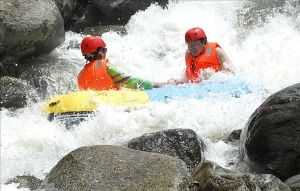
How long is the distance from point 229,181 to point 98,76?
4416mm

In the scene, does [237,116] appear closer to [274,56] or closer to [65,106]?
[65,106]

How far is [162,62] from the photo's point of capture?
10.8m

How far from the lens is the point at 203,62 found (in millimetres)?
7941

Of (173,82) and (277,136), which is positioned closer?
(277,136)

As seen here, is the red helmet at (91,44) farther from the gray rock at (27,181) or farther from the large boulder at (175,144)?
the large boulder at (175,144)

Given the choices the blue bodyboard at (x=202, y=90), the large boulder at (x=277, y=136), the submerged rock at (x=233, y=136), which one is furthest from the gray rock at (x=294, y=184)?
the blue bodyboard at (x=202, y=90)

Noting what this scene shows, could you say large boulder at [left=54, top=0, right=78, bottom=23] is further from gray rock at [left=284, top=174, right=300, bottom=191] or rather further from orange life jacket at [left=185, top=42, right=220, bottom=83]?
gray rock at [left=284, top=174, right=300, bottom=191]

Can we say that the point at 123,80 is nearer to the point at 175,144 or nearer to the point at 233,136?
the point at 233,136

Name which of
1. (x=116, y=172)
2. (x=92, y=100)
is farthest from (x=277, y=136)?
(x=92, y=100)

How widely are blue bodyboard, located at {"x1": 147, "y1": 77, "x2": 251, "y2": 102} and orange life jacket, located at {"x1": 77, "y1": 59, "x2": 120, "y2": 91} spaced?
25.9 inches

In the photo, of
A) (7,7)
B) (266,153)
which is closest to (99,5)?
(7,7)

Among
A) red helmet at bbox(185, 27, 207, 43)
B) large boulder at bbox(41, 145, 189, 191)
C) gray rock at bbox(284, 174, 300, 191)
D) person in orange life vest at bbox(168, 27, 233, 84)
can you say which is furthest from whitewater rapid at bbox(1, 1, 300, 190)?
large boulder at bbox(41, 145, 189, 191)

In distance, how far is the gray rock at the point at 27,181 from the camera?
5.48 meters

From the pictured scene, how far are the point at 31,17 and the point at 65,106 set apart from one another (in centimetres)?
324
